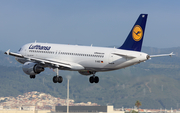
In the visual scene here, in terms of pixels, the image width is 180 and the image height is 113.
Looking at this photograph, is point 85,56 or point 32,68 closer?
point 85,56

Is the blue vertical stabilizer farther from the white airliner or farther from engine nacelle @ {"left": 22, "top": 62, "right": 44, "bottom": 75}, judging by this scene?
engine nacelle @ {"left": 22, "top": 62, "right": 44, "bottom": 75}

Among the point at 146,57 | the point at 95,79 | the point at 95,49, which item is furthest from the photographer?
the point at 95,79

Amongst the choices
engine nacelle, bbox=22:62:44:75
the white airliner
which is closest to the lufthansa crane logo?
the white airliner

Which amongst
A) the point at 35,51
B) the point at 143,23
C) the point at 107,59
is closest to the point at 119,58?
the point at 107,59

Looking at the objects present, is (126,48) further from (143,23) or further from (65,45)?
(65,45)

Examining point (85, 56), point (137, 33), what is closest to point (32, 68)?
point (85, 56)

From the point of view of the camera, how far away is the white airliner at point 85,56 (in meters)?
65.0

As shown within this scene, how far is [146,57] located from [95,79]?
13.5m

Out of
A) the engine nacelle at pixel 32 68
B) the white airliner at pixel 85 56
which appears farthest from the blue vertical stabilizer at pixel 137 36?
the engine nacelle at pixel 32 68

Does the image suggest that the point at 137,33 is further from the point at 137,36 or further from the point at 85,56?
the point at 85,56

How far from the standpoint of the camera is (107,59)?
65875 mm

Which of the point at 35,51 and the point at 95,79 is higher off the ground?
the point at 35,51

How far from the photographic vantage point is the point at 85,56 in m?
67.9

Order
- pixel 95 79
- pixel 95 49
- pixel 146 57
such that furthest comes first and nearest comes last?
1. pixel 95 79
2. pixel 95 49
3. pixel 146 57
